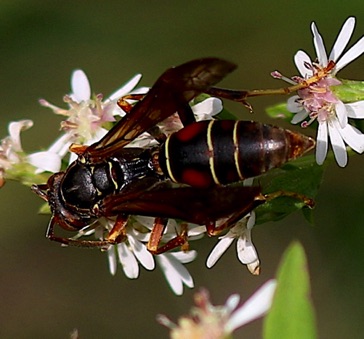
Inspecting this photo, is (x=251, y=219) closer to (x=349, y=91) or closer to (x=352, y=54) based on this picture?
(x=349, y=91)

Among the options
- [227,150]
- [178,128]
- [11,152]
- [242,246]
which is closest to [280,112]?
[178,128]

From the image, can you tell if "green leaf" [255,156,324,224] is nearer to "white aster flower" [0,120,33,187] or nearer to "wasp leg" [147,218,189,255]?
"wasp leg" [147,218,189,255]

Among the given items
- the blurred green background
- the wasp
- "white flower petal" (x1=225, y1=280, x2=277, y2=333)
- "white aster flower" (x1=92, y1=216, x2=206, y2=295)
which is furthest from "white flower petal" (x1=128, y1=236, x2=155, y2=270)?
the blurred green background

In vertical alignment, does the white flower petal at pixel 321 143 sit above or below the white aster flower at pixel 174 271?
above

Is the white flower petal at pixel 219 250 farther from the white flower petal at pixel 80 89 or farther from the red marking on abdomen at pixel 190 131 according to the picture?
the white flower petal at pixel 80 89

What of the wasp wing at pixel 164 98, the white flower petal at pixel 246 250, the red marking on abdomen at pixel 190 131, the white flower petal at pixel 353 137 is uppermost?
the wasp wing at pixel 164 98

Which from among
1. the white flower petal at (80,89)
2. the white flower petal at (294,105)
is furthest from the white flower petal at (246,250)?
the white flower petal at (80,89)

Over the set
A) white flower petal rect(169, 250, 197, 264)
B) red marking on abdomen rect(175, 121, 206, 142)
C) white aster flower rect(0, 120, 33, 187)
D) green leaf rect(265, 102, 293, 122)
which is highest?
white aster flower rect(0, 120, 33, 187)
